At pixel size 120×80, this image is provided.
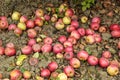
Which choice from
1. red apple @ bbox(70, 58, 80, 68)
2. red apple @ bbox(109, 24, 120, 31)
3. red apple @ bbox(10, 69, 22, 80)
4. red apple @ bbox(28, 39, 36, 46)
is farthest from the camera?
red apple @ bbox(109, 24, 120, 31)

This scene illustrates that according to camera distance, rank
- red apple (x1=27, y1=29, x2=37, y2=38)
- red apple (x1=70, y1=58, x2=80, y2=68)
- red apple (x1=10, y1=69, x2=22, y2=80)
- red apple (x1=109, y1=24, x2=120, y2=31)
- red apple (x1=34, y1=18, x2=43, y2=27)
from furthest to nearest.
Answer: red apple (x1=34, y1=18, x2=43, y2=27), red apple (x1=109, y1=24, x2=120, y2=31), red apple (x1=27, y1=29, x2=37, y2=38), red apple (x1=70, y1=58, x2=80, y2=68), red apple (x1=10, y1=69, x2=22, y2=80)

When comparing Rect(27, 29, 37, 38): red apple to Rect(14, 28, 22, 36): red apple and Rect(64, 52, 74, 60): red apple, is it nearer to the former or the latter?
Rect(14, 28, 22, 36): red apple

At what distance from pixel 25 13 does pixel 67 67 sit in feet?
4.90

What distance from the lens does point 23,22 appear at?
596cm

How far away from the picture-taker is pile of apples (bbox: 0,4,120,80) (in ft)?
17.0

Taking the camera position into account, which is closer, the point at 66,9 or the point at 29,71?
the point at 29,71

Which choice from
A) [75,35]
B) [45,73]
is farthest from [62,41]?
[45,73]

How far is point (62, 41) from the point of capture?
5594mm

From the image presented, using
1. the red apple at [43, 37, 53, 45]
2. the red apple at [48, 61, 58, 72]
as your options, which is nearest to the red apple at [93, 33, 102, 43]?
the red apple at [43, 37, 53, 45]

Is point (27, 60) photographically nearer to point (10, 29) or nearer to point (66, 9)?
point (10, 29)

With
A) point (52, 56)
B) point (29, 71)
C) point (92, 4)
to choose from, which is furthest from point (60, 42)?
point (92, 4)

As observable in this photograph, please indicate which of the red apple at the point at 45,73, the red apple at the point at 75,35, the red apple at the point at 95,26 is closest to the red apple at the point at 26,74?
the red apple at the point at 45,73

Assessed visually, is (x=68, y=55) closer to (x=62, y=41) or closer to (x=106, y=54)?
(x=62, y=41)

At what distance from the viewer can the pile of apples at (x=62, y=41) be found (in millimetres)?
5168
